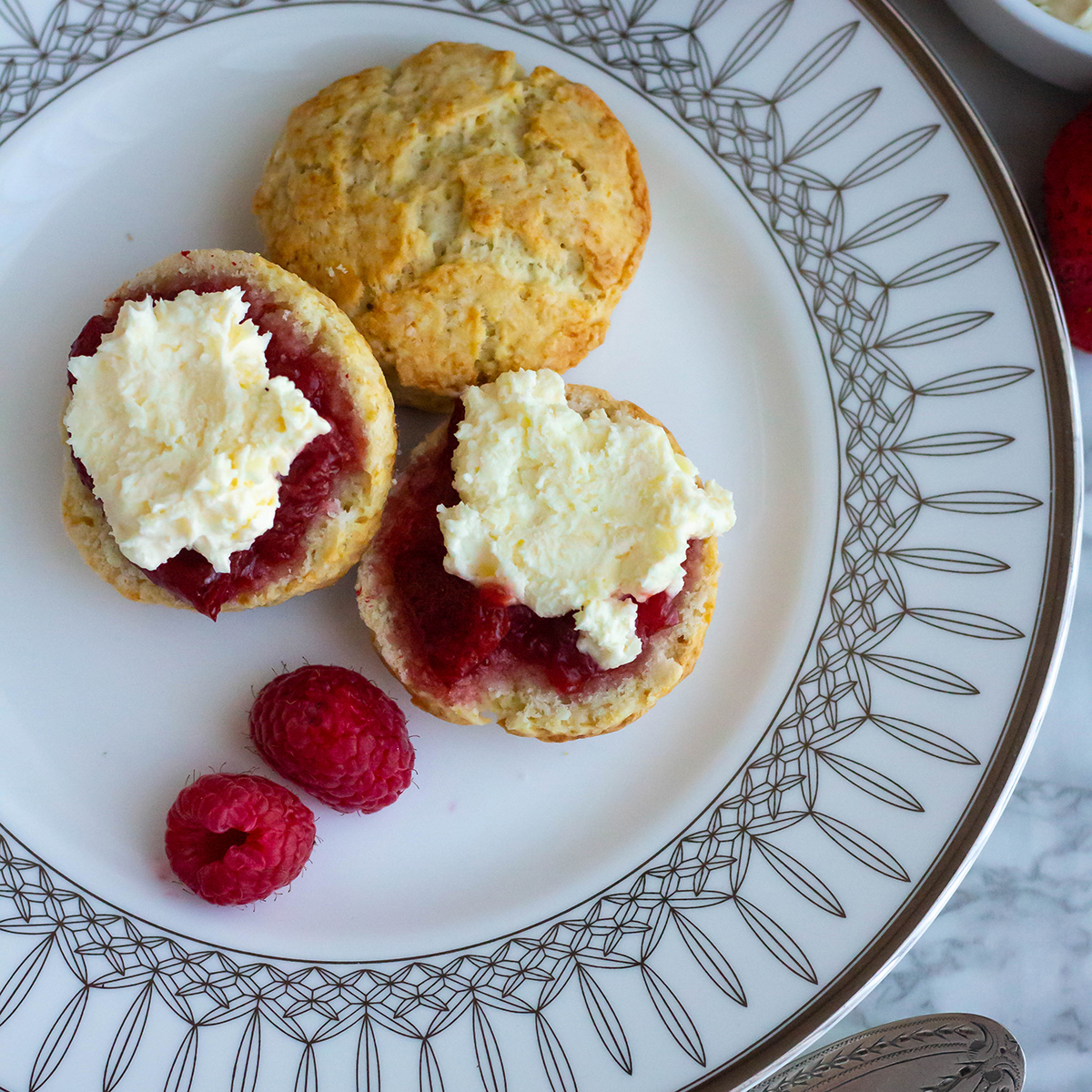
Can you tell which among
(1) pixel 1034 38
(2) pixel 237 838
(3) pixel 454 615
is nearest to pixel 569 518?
(3) pixel 454 615

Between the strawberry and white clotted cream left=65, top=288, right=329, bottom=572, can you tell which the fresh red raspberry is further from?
the strawberry

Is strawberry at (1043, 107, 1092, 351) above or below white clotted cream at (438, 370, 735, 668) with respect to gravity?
above

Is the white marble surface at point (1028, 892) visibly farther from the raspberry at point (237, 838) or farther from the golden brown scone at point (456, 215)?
the raspberry at point (237, 838)

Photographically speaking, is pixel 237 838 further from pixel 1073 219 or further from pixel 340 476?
pixel 1073 219

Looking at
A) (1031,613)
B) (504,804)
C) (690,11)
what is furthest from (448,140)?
(1031,613)

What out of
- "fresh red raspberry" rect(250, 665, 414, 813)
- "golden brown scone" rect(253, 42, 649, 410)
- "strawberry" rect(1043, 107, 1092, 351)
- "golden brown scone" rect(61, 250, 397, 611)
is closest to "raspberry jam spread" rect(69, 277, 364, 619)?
"golden brown scone" rect(61, 250, 397, 611)

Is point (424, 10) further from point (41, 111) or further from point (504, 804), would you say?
point (504, 804)
